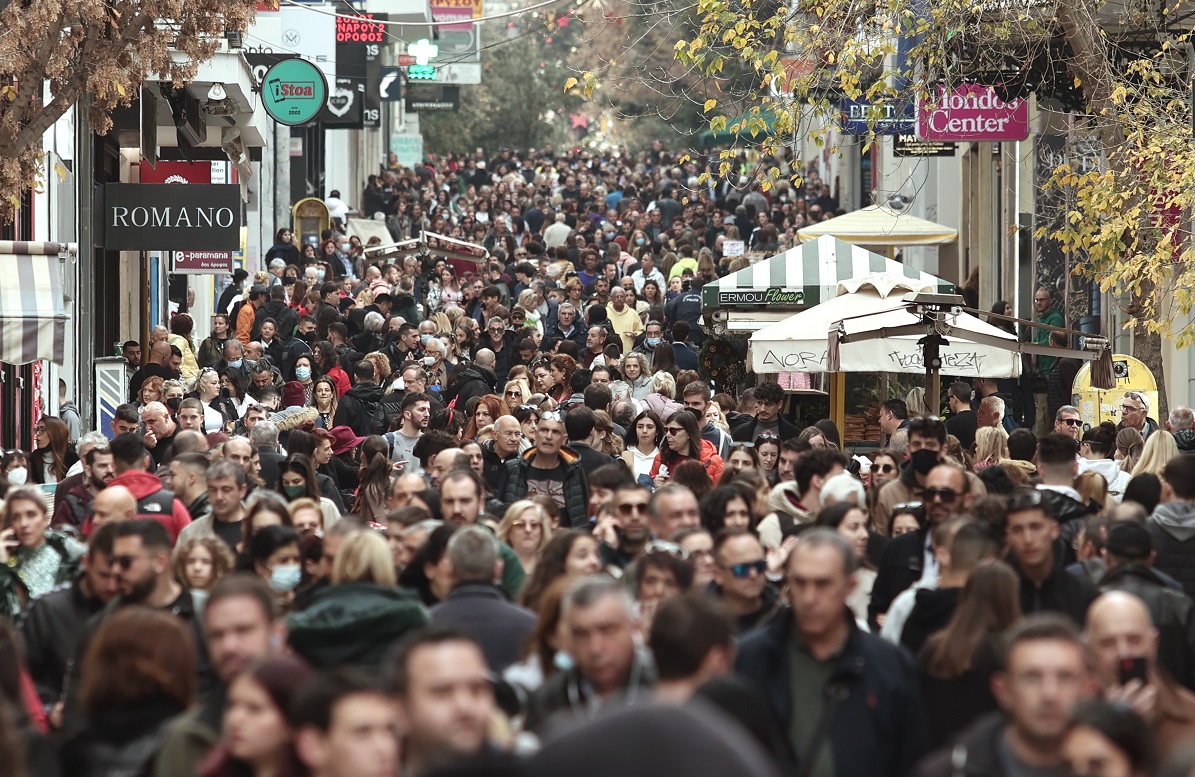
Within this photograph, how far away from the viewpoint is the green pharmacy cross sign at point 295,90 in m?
29.5

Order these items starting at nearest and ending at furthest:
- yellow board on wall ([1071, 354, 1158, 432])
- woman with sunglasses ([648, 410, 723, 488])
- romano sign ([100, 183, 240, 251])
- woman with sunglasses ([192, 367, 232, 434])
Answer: woman with sunglasses ([648, 410, 723, 488]) → woman with sunglasses ([192, 367, 232, 434]) → yellow board on wall ([1071, 354, 1158, 432]) → romano sign ([100, 183, 240, 251])

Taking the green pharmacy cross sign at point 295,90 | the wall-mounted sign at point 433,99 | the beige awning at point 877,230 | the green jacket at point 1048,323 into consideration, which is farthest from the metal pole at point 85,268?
the wall-mounted sign at point 433,99

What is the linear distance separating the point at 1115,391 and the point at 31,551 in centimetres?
1170

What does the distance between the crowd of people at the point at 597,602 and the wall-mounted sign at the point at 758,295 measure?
3.66 m

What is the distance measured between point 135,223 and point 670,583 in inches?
617

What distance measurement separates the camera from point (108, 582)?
7582mm

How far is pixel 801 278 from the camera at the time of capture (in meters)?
19.6

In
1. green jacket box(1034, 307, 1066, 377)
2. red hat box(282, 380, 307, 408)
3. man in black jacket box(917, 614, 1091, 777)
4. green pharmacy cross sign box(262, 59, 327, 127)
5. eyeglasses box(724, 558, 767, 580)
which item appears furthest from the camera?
green pharmacy cross sign box(262, 59, 327, 127)

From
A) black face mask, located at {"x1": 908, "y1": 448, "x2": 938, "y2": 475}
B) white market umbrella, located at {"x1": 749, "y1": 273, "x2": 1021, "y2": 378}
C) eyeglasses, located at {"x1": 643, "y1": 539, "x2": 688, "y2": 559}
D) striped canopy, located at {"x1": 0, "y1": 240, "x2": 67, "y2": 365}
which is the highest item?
striped canopy, located at {"x1": 0, "y1": 240, "x2": 67, "y2": 365}

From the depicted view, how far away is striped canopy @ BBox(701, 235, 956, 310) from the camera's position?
19500 mm

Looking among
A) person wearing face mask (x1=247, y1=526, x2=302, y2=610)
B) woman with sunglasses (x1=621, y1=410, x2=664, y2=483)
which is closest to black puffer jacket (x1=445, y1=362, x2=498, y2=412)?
woman with sunglasses (x1=621, y1=410, x2=664, y2=483)

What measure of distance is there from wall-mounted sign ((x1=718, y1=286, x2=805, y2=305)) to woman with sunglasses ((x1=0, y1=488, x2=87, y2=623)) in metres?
11.4

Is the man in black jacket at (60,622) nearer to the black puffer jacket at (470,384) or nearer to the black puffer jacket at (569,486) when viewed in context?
the black puffer jacket at (569,486)

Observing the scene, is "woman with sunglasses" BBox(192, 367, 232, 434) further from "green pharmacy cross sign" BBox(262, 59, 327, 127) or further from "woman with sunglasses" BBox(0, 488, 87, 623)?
"green pharmacy cross sign" BBox(262, 59, 327, 127)
